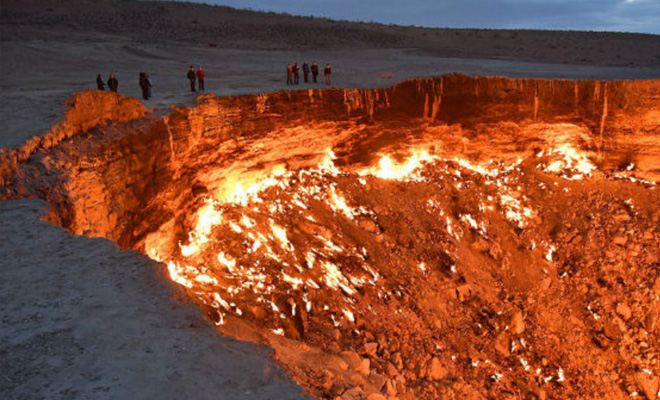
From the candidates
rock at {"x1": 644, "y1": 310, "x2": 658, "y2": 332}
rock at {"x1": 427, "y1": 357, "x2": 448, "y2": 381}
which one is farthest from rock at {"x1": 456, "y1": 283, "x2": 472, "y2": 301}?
rock at {"x1": 644, "y1": 310, "x2": 658, "y2": 332}

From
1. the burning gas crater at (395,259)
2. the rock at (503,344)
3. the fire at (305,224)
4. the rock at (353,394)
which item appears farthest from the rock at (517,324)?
the rock at (353,394)

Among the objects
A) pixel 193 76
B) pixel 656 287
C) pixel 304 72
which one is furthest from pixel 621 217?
pixel 193 76

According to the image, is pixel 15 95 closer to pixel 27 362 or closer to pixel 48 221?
pixel 48 221

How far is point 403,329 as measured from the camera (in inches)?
325

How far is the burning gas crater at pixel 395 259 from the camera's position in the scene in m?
7.75

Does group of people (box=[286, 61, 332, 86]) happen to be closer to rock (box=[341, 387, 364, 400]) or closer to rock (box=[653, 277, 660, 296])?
rock (box=[653, 277, 660, 296])

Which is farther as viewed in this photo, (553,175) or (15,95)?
(553,175)

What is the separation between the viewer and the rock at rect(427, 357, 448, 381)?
7.68 m

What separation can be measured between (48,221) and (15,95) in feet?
14.6

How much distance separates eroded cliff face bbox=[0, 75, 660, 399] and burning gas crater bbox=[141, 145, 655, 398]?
37 mm

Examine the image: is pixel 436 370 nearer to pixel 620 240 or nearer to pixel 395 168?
pixel 395 168

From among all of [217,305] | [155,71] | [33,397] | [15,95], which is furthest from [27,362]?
[155,71]

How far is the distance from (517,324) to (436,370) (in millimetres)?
2793

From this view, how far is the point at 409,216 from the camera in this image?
11062mm
